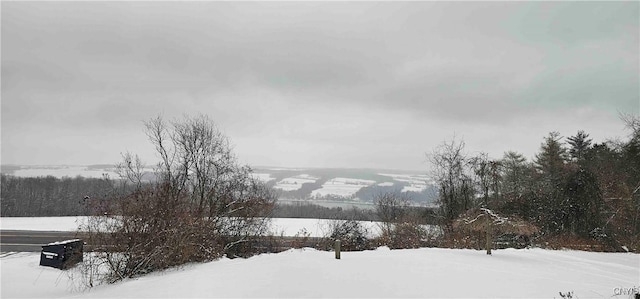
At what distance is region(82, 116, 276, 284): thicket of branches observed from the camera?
32.1 feet

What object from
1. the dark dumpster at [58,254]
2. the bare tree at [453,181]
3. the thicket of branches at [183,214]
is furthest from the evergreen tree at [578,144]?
the dark dumpster at [58,254]

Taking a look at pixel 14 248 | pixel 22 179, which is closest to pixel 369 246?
pixel 14 248

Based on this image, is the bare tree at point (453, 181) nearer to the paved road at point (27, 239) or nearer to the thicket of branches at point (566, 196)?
the thicket of branches at point (566, 196)

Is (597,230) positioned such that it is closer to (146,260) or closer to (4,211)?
(146,260)

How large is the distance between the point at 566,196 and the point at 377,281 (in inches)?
703

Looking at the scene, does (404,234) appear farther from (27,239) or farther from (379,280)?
(27,239)

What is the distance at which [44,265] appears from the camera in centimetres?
1310

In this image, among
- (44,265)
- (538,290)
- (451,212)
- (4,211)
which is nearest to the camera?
(538,290)

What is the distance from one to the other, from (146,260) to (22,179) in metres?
59.6

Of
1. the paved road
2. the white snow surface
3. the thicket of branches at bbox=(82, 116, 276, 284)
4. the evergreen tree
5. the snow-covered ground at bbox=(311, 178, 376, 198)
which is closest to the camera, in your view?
the white snow surface

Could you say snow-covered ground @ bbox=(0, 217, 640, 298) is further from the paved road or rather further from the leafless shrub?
the paved road

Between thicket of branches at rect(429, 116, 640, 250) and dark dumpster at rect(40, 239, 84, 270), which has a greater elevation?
thicket of branches at rect(429, 116, 640, 250)

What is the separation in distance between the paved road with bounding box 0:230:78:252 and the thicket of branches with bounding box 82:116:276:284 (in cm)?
721

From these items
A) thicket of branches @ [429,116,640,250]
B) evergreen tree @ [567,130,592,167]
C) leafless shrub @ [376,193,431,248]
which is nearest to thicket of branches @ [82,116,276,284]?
leafless shrub @ [376,193,431,248]
